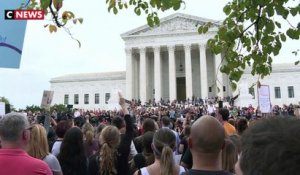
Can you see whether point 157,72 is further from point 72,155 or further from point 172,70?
point 72,155

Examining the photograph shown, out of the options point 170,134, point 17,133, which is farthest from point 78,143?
point 17,133

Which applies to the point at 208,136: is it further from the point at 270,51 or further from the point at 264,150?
the point at 270,51

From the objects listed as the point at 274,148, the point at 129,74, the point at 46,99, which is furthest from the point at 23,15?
the point at 129,74

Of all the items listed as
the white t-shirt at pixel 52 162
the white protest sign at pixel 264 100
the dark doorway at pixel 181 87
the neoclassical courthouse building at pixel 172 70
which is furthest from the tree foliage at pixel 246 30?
the dark doorway at pixel 181 87

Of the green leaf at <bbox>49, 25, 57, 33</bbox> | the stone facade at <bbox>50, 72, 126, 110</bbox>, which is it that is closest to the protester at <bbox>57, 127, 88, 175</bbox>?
the green leaf at <bbox>49, 25, 57, 33</bbox>

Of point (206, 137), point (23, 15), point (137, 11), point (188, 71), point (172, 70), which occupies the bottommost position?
point (206, 137)

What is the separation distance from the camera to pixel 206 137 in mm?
2814

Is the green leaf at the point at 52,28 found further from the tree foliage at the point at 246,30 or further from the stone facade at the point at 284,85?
the stone facade at the point at 284,85

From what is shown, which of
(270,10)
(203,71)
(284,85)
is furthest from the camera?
(284,85)

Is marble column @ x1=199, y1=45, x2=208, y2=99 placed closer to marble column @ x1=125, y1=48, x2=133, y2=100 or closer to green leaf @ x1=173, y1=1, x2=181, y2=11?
marble column @ x1=125, y1=48, x2=133, y2=100

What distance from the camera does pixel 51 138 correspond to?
8016 mm

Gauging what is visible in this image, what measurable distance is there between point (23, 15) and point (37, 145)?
1723 millimetres

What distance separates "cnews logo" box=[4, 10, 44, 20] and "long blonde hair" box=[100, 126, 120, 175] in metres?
1.82

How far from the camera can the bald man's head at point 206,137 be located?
2.82m
